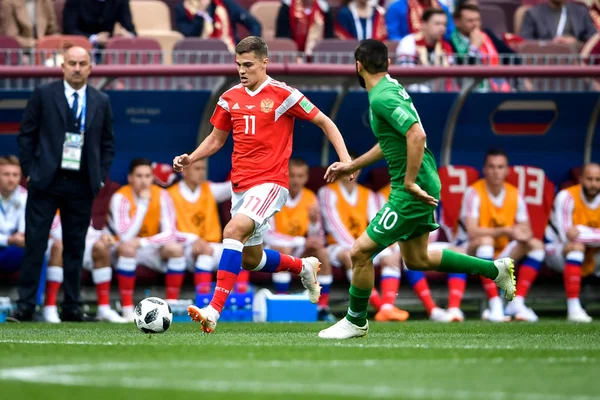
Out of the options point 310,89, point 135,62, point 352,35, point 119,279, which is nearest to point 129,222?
point 119,279

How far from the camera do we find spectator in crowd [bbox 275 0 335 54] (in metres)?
14.7

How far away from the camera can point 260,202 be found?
888cm

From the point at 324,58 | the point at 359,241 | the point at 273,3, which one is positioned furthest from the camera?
the point at 273,3

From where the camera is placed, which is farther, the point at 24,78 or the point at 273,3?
the point at 273,3

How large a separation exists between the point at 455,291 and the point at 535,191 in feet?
5.92

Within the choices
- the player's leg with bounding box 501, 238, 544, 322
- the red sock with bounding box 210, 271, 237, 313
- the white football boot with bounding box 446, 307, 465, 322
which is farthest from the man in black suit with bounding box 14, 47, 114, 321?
the player's leg with bounding box 501, 238, 544, 322

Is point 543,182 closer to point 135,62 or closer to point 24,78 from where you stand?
point 135,62

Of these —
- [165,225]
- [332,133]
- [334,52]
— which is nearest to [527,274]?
[334,52]

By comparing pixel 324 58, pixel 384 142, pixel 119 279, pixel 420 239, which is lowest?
pixel 119 279

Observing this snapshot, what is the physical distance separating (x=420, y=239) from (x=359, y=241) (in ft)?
1.61

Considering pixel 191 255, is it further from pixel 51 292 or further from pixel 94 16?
pixel 94 16

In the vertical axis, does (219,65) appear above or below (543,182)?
above

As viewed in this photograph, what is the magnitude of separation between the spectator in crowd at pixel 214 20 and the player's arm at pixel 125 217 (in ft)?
10.1

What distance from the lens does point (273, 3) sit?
52.2ft
